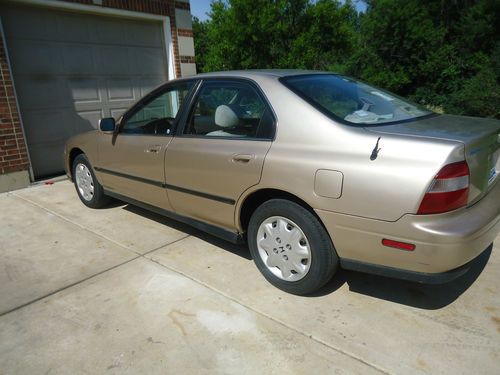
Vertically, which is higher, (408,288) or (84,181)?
(84,181)

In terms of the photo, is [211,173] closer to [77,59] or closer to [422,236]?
[422,236]

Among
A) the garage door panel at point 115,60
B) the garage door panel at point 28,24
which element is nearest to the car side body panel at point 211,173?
the garage door panel at point 28,24

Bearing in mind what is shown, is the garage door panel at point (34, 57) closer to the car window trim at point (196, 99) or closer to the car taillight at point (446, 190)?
the car window trim at point (196, 99)

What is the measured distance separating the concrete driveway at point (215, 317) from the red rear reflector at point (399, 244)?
1.94 feet

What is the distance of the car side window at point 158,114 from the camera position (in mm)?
3732

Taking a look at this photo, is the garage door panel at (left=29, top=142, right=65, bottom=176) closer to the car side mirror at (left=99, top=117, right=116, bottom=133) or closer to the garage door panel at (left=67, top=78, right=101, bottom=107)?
the garage door panel at (left=67, top=78, right=101, bottom=107)

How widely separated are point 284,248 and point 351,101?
1.20 metres

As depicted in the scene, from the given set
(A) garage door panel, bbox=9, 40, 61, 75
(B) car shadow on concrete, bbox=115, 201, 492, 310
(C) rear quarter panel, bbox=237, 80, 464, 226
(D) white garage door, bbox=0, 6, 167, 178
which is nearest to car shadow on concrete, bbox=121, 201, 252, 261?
(B) car shadow on concrete, bbox=115, 201, 492, 310

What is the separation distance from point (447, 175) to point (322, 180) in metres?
0.70

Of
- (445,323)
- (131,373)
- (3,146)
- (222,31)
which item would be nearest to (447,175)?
(445,323)

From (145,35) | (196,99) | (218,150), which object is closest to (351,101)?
(218,150)

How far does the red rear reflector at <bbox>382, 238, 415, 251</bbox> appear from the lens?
7.40ft

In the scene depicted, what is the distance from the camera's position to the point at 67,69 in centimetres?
650

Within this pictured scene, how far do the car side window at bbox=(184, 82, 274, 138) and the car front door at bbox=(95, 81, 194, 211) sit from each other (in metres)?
0.22
